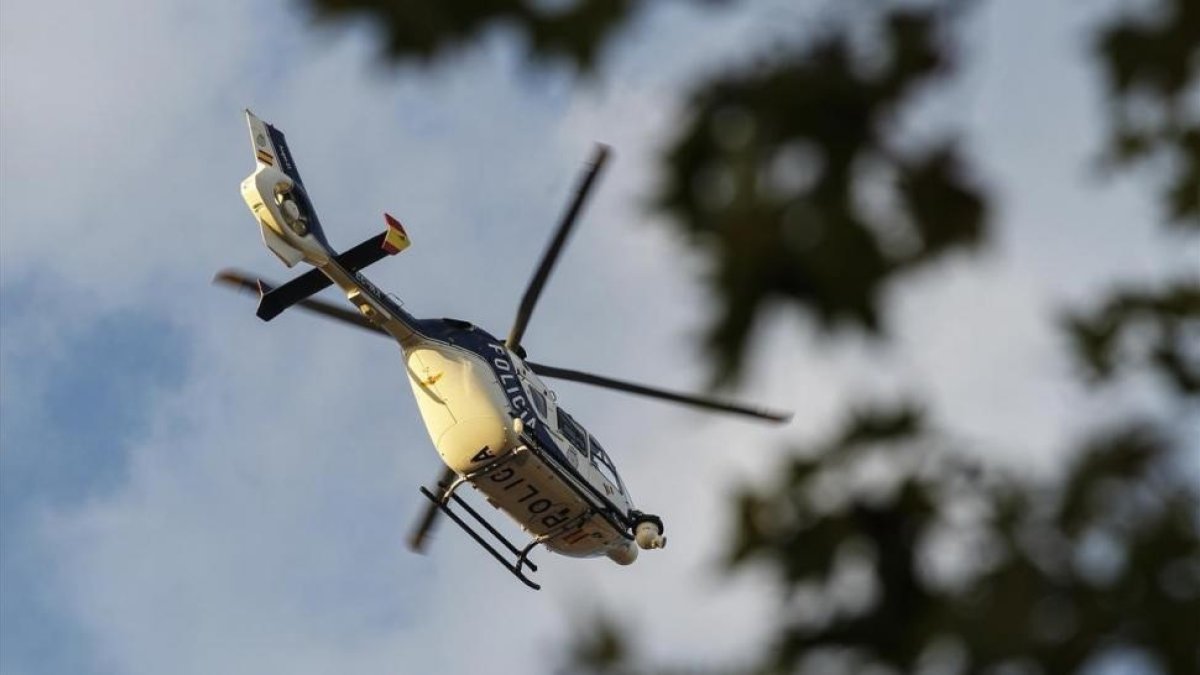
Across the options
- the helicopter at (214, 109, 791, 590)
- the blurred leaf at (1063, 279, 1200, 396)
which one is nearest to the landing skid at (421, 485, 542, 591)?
the helicopter at (214, 109, 791, 590)

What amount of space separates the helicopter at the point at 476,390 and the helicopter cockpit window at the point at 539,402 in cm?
2

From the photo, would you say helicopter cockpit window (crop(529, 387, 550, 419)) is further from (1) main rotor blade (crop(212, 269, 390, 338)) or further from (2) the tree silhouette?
(2) the tree silhouette

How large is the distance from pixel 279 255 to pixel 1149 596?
18.2m

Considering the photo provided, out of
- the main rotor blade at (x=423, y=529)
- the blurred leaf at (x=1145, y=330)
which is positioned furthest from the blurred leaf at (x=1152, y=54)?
the main rotor blade at (x=423, y=529)

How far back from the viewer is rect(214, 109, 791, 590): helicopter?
22.3 metres

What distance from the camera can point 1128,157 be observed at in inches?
297

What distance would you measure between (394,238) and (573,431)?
3.63 meters

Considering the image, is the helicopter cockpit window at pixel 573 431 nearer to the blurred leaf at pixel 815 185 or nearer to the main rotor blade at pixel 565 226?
the main rotor blade at pixel 565 226

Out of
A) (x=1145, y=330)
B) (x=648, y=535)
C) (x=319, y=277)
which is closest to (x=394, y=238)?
(x=319, y=277)

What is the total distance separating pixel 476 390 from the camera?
22.3m

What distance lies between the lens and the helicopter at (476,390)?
73.0ft

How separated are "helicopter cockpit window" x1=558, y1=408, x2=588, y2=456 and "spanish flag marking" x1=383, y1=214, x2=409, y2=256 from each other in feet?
10.3

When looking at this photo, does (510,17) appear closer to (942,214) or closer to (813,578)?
(942,214)

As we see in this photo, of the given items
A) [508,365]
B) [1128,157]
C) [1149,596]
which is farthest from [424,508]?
[1149,596]
